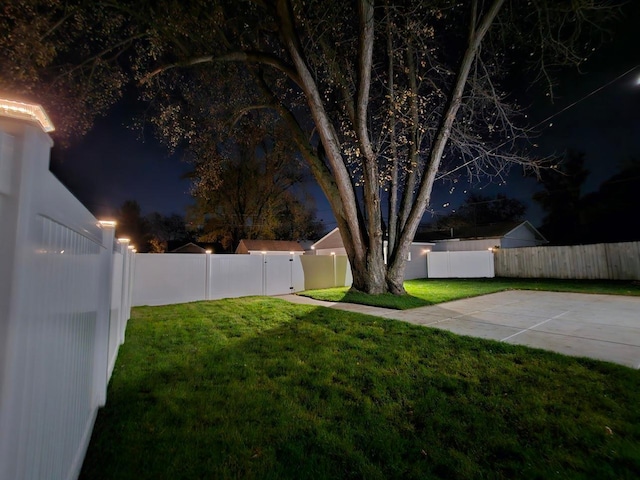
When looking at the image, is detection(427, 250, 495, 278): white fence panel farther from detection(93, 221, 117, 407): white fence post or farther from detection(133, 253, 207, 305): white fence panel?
detection(93, 221, 117, 407): white fence post

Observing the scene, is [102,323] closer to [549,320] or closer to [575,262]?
[549,320]

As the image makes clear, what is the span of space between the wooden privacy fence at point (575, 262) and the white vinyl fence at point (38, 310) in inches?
728

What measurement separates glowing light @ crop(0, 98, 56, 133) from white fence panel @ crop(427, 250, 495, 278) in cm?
1786

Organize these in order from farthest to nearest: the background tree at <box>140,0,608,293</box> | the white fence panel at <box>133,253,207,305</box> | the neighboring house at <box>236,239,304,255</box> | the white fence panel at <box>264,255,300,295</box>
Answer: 1. the neighboring house at <box>236,239,304,255</box>
2. the white fence panel at <box>264,255,300,295</box>
3. the white fence panel at <box>133,253,207,305</box>
4. the background tree at <box>140,0,608,293</box>

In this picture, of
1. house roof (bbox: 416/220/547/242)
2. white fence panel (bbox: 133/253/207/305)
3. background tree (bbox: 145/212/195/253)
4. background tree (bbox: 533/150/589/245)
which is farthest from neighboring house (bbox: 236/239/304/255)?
background tree (bbox: 533/150/589/245)

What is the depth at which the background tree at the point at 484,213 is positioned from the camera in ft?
117

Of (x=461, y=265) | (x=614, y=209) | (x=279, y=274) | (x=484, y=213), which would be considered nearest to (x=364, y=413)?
(x=279, y=274)

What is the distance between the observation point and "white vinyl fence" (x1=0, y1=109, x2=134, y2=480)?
78 cm

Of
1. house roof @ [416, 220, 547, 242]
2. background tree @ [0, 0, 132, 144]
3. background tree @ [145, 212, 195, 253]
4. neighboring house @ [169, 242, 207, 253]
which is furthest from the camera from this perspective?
background tree @ [145, 212, 195, 253]

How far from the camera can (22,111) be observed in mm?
849

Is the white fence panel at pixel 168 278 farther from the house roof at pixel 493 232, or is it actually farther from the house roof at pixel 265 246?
the house roof at pixel 493 232

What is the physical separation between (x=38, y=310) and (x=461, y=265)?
59.5 ft

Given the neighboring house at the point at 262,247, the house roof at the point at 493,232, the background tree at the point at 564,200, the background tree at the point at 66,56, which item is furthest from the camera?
the neighboring house at the point at 262,247

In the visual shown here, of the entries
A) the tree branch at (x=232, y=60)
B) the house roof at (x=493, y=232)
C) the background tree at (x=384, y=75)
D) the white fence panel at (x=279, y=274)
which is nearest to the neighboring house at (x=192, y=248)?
the house roof at (x=493, y=232)
